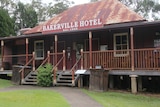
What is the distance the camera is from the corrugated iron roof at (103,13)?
17.2 m

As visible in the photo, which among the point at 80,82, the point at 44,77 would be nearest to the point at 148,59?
the point at 80,82

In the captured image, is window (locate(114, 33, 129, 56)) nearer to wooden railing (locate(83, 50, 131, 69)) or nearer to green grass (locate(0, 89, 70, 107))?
wooden railing (locate(83, 50, 131, 69))

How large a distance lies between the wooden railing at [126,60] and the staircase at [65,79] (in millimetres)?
1137

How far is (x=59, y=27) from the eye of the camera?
1802 cm

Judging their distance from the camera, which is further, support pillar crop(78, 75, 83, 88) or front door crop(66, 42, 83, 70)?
front door crop(66, 42, 83, 70)

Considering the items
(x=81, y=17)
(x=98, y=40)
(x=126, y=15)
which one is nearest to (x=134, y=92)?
(x=98, y=40)

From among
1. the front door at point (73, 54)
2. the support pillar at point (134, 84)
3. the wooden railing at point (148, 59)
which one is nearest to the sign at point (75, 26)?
the front door at point (73, 54)

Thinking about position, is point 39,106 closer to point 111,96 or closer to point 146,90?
point 111,96

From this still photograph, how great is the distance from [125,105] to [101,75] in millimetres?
3610

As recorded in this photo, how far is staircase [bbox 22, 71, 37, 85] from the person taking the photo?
15.4m

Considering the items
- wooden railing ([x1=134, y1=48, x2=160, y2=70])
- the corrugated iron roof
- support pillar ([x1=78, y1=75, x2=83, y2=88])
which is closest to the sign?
the corrugated iron roof

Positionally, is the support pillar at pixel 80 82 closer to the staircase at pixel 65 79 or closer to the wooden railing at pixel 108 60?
the staircase at pixel 65 79

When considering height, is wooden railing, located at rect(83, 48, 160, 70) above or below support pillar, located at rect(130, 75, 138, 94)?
above

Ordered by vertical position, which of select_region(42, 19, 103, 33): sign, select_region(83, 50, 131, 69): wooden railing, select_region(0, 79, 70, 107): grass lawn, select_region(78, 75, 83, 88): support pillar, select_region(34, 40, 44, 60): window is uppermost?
select_region(42, 19, 103, 33): sign
